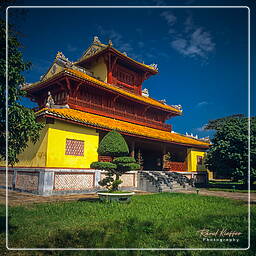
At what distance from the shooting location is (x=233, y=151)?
16781mm

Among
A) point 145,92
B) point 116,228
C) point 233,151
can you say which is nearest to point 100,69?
point 145,92

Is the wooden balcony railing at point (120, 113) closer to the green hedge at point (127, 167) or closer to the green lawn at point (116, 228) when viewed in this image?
the green hedge at point (127, 167)

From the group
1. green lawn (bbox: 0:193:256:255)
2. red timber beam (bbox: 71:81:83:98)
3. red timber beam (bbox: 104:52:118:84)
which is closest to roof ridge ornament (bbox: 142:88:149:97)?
red timber beam (bbox: 104:52:118:84)

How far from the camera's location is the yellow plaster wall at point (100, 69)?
66.1 ft

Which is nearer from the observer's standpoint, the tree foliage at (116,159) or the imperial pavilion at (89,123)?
the tree foliage at (116,159)

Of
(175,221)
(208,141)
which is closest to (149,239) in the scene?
(175,221)

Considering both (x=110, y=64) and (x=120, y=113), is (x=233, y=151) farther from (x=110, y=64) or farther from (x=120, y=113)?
(x=110, y=64)

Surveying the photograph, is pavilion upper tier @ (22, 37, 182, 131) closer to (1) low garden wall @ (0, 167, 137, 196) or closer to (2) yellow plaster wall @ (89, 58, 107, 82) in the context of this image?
(2) yellow plaster wall @ (89, 58, 107, 82)

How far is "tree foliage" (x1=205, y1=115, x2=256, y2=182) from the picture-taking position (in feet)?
52.6

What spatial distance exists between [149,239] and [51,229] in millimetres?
2196

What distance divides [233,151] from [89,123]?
37.6 ft

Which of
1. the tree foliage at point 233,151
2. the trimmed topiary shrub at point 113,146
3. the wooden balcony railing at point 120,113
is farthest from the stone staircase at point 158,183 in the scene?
the trimmed topiary shrub at point 113,146

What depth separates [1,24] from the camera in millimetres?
4301

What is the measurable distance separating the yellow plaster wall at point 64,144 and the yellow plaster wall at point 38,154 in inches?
10.7
